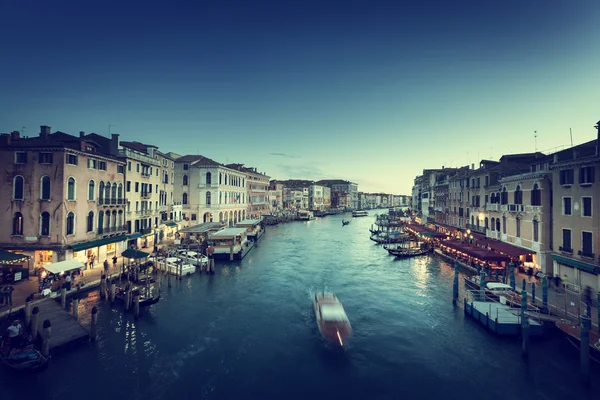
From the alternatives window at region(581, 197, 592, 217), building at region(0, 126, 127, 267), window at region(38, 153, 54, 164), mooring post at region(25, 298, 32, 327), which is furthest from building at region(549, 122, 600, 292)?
window at region(38, 153, 54, 164)

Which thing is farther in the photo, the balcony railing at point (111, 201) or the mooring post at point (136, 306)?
the balcony railing at point (111, 201)

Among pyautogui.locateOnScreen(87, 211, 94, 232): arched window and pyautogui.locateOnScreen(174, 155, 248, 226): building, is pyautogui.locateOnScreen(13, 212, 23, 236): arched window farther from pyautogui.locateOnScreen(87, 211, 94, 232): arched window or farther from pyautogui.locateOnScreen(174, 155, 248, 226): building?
pyautogui.locateOnScreen(174, 155, 248, 226): building

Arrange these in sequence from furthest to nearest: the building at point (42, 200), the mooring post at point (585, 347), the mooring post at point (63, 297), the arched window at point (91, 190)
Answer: the arched window at point (91, 190), the building at point (42, 200), the mooring post at point (63, 297), the mooring post at point (585, 347)

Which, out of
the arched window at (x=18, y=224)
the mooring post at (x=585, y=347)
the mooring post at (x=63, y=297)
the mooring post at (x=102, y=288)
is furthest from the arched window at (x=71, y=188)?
the mooring post at (x=585, y=347)

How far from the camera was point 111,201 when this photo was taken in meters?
32.5

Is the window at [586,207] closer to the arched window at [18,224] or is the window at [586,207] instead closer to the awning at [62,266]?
the awning at [62,266]

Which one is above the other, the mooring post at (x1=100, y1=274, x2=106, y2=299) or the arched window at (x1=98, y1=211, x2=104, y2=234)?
the arched window at (x1=98, y1=211, x2=104, y2=234)

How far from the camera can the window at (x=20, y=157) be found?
25984mm

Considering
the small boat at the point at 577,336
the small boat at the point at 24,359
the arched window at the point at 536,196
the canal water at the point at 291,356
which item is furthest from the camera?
the arched window at the point at 536,196

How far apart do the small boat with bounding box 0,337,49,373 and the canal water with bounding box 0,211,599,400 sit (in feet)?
1.53

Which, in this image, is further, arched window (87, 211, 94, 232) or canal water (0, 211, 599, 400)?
arched window (87, 211, 94, 232)

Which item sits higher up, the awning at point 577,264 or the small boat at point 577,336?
the awning at point 577,264

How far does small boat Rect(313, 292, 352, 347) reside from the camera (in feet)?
60.0

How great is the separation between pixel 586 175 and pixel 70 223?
1682 inches
